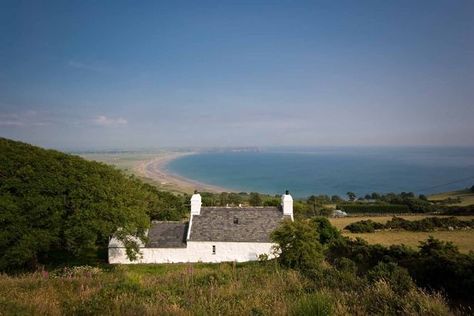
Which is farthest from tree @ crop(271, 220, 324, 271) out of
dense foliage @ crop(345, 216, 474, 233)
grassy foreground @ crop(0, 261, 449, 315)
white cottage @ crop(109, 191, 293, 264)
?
dense foliage @ crop(345, 216, 474, 233)

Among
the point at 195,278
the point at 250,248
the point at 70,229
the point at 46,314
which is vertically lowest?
the point at 250,248

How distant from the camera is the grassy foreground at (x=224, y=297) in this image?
5512mm

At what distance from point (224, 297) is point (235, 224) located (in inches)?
982

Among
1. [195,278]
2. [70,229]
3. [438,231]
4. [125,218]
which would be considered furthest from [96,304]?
[438,231]

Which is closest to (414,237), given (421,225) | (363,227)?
(421,225)

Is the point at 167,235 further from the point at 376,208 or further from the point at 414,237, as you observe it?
the point at 376,208

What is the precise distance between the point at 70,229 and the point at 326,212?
57.7 meters

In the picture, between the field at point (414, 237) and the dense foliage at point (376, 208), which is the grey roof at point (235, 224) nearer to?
the field at point (414, 237)

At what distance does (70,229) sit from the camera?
21.5m

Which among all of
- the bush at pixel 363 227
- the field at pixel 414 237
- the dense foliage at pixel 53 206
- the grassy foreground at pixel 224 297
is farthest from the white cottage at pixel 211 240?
the bush at pixel 363 227

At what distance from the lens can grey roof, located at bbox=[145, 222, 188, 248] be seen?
30.0 m

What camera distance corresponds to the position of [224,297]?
6.61 m

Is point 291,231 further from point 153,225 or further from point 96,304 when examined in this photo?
point 96,304

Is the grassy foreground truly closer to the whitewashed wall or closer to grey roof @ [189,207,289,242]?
the whitewashed wall
